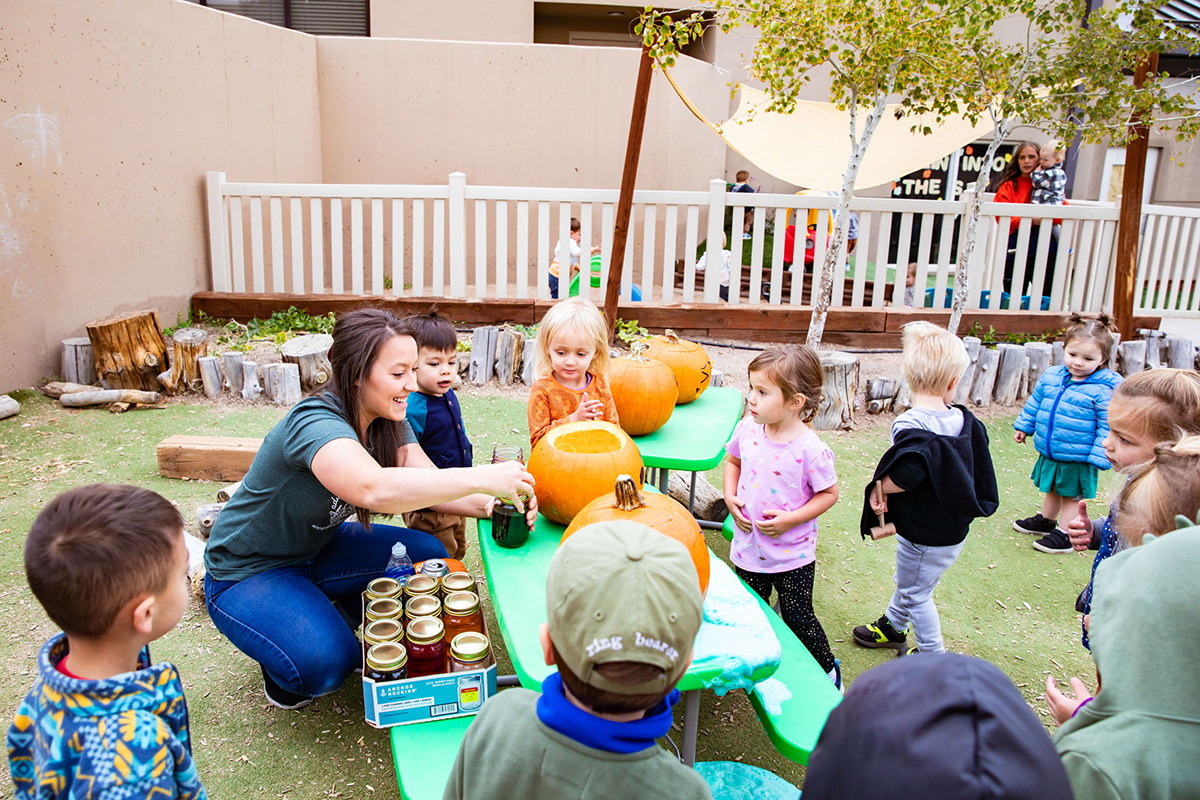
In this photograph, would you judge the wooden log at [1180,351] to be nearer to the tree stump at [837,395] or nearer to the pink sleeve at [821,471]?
the tree stump at [837,395]

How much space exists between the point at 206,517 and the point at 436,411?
4.40 ft

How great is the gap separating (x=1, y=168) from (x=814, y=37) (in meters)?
5.74

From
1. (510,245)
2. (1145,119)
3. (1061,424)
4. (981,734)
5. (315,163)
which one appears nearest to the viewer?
(981,734)

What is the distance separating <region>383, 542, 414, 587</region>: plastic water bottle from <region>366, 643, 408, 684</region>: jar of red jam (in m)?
0.35

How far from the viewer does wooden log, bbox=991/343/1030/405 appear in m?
6.38

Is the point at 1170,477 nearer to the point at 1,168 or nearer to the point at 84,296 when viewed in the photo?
the point at 1,168

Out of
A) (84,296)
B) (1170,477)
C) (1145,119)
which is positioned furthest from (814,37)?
(84,296)

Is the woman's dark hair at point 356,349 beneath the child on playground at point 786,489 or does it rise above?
above

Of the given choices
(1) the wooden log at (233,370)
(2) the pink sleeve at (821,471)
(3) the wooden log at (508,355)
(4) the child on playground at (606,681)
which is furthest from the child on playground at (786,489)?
(1) the wooden log at (233,370)

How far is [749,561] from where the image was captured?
110 inches

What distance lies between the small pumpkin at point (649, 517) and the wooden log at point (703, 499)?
2.03 metres

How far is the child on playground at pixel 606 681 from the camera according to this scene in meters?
1.15

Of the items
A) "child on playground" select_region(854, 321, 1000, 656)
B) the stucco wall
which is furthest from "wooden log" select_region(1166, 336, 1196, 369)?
the stucco wall

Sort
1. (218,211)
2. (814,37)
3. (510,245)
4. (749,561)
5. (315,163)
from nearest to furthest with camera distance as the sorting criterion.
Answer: (749,561) → (814,37) → (218,211) → (315,163) → (510,245)
